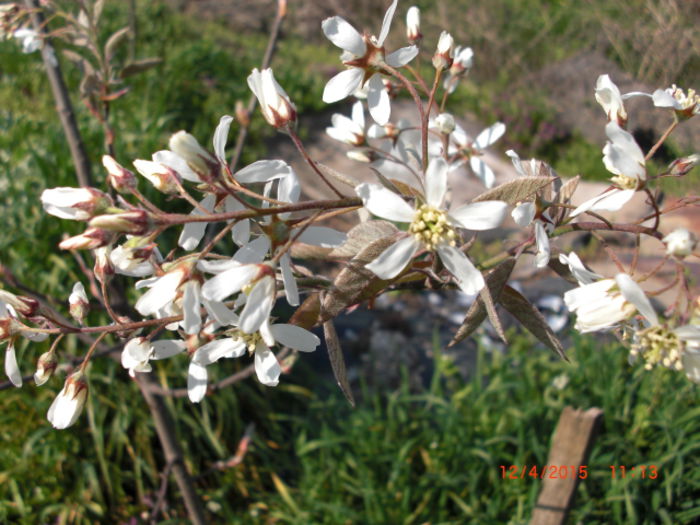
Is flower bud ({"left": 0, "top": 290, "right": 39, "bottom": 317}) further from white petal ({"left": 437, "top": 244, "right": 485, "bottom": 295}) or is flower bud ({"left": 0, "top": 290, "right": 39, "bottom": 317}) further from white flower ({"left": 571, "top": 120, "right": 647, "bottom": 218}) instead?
white flower ({"left": 571, "top": 120, "right": 647, "bottom": 218})

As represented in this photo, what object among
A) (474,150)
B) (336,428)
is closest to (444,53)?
(474,150)

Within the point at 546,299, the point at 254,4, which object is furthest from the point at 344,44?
the point at 254,4

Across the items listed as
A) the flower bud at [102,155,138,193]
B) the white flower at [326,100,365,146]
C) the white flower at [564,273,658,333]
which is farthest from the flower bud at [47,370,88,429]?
the white flower at [564,273,658,333]

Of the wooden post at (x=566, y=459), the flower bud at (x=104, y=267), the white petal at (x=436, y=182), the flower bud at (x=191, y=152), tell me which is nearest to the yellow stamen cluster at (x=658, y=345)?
the white petal at (x=436, y=182)

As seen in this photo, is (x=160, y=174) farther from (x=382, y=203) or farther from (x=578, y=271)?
(x=578, y=271)

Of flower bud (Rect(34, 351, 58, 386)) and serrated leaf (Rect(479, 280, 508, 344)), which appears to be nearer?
serrated leaf (Rect(479, 280, 508, 344))

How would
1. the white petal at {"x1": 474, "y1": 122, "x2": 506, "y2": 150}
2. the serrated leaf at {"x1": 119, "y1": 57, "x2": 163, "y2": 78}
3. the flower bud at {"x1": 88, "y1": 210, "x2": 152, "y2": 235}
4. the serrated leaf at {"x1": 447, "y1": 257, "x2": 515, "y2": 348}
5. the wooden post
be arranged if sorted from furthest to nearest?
the wooden post → the serrated leaf at {"x1": 119, "y1": 57, "x2": 163, "y2": 78} → the white petal at {"x1": 474, "y1": 122, "x2": 506, "y2": 150} → the serrated leaf at {"x1": 447, "y1": 257, "x2": 515, "y2": 348} → the flower bud at {"x1": 88, "y1": 210, "x2": 152, "y2": 235}
